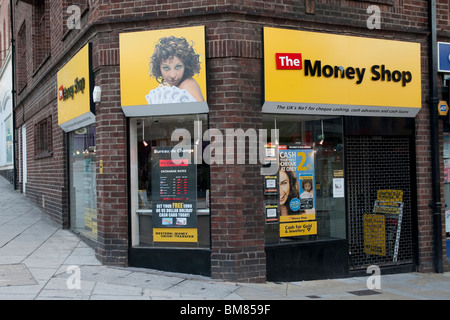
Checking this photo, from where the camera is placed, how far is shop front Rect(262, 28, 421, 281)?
26.2 ft

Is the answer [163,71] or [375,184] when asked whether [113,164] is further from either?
[375,184]

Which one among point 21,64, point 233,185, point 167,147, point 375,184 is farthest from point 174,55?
point 21,64

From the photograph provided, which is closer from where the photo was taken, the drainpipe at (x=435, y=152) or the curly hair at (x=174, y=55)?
the curly hair at (x=174, y=55)

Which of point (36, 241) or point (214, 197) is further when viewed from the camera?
point (36, 241)

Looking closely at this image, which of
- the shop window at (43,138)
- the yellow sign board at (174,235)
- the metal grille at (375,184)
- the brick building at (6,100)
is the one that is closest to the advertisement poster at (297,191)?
the metal grille at (375,184)

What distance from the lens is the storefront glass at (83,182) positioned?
30.5 feet

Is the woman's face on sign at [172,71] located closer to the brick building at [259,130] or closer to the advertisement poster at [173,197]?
the brick building at [259,130]

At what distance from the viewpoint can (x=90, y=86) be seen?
8414 millimetres

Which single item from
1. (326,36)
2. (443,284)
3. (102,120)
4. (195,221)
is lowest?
(443,284)

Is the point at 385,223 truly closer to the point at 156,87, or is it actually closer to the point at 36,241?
the point at 156,87

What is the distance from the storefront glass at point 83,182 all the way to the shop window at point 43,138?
2.29 meters

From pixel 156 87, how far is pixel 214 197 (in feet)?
6.51

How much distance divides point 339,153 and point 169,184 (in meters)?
3.08

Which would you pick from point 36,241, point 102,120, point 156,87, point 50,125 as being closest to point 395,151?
point 156,87
